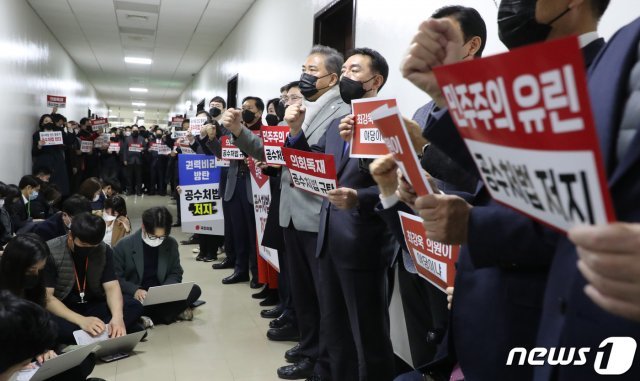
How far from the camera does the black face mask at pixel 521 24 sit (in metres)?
0.94

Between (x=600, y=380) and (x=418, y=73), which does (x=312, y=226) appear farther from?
(x=600, y=380)

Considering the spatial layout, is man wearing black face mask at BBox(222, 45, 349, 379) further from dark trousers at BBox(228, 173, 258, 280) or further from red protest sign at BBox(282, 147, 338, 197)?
dark trousers at BBox(228, 173, 258, 280)

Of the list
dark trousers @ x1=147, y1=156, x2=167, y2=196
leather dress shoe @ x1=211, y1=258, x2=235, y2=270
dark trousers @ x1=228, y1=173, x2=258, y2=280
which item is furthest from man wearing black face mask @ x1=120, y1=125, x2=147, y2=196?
dark trousers @ x1=228, y1=173, x2=258, y2=280

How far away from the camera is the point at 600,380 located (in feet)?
2.27

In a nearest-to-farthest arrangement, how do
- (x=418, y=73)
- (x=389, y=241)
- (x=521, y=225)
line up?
(x=521, y=225)
(x=418, y=73)
(x=389, y=241)

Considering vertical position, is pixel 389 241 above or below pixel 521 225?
below

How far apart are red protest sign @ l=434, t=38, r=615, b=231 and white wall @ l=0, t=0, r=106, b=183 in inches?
282

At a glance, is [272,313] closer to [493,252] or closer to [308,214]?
[308,214]

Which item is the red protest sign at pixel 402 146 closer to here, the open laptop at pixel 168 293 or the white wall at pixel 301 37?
the white wall at pixel 301 37

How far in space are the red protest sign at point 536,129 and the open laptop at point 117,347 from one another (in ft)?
8.71

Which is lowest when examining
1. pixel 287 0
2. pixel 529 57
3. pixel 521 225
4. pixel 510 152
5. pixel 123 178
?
pixel 123 178

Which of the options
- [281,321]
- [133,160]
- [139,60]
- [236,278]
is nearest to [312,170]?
[281,321]

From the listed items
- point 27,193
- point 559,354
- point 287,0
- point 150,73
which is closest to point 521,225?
point 559,354

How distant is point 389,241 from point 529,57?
1.63 m
